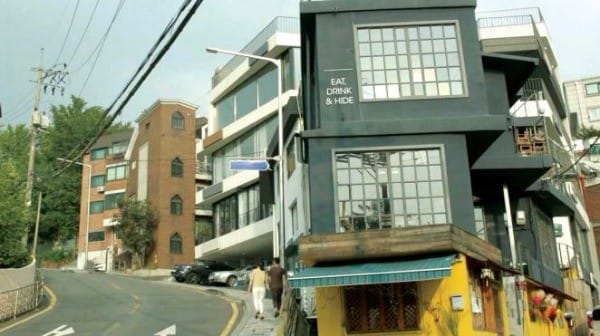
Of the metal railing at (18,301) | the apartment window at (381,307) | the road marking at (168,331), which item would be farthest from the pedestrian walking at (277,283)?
the metal railing at (18,301)

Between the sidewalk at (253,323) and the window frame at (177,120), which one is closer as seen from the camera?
the sidewalk at (253,323)

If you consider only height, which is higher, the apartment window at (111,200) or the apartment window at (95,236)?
the apartment window at (111,200)

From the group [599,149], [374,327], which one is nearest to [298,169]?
[374,327]

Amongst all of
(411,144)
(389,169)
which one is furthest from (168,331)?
(411,144)

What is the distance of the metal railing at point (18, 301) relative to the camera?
22.0 m

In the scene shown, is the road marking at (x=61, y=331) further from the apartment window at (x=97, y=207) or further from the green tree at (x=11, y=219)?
the apartment window at (x=97, y=207)

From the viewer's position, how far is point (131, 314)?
71.2 ft

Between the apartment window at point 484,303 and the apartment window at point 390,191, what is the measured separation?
1.90 meters

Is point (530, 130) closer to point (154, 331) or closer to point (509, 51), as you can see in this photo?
point (509, 51)

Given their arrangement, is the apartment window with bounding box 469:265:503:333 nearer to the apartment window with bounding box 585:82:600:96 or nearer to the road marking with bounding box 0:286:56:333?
the road marking with bounding box 0:286:56:333

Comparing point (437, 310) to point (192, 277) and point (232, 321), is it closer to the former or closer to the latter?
point (232, 321)

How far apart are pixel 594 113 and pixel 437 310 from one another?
58421mm

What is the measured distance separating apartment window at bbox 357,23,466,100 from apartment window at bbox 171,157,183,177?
38112mm

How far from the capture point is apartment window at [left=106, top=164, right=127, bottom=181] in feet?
211
